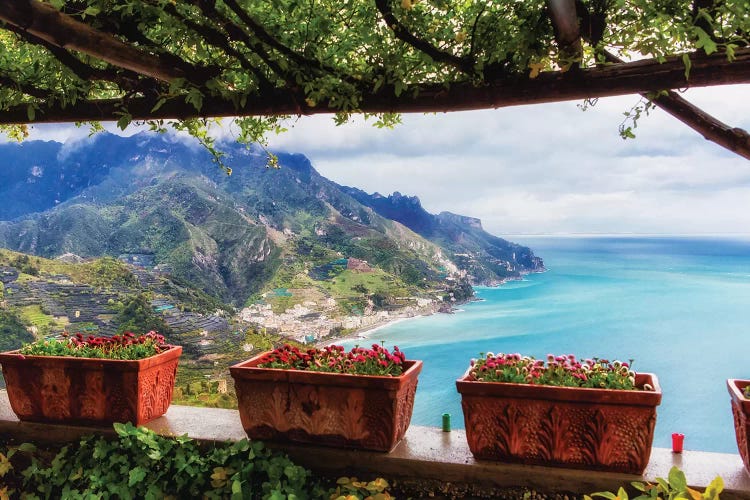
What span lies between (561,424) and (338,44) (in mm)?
1525

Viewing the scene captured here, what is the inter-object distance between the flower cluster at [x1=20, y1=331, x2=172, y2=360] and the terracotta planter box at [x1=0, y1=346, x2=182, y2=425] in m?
0.08

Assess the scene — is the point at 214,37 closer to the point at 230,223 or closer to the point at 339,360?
the point at 339,360

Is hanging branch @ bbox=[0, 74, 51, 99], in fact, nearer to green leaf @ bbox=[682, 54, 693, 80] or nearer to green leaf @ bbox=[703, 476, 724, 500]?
green leaf @ bbox=[682, 54, 693, 80]

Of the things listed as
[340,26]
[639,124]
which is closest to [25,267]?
[340,26]

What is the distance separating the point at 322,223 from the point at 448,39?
19.3 feet

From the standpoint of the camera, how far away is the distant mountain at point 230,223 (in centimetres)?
709

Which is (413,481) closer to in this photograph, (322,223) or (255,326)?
(255,326)

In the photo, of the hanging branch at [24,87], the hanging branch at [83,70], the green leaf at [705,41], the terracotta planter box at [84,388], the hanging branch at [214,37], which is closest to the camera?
the green leaf at [705,41]

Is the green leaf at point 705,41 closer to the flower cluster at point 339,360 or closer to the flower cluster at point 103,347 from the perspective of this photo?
the flower cluster at point 339,360

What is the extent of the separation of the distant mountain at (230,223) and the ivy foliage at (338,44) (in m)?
4.61

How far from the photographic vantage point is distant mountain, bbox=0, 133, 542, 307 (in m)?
7.09

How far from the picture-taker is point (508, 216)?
5.10m

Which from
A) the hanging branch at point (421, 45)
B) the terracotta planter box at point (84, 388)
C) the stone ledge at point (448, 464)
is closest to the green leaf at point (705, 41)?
the hanging branch at point (421, 45)

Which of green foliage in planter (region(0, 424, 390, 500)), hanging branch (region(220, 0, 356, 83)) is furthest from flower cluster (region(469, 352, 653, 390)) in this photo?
hanging branch (region(220, 0, 356, 83))
